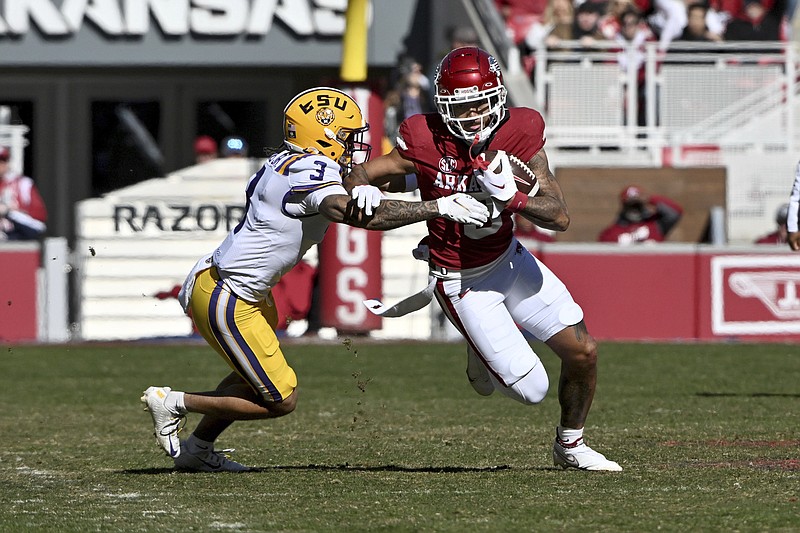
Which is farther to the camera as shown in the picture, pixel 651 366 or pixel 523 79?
pixel 523 79

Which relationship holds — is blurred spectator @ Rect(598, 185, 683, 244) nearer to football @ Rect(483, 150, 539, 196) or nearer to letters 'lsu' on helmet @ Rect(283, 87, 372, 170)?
letters 'lsu' on helmet @ Rect(283, 87, 372, 170)

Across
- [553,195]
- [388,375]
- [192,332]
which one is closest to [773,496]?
[553,195]

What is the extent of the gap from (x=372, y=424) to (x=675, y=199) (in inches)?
337

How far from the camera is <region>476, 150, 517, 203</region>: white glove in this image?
627 cm

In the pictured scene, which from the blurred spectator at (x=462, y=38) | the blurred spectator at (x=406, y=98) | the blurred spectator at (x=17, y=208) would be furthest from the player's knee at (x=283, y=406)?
the blurred spectator at (x=462, y=38)

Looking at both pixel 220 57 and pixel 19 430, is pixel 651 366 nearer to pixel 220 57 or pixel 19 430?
pixel 19 430

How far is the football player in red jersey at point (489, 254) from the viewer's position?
6.74m

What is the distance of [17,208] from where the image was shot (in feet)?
53.8

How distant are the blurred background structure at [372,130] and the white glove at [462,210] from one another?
874 centimetres

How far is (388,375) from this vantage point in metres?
12.1

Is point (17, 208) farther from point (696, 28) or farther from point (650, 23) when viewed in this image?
point (696, 28)

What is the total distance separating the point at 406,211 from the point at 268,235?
0.83m

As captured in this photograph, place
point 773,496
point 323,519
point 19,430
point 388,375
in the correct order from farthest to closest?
point 388,375, point 19,430, point 773,496, point 323,519

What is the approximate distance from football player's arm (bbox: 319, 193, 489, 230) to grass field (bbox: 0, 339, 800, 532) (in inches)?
43.2
